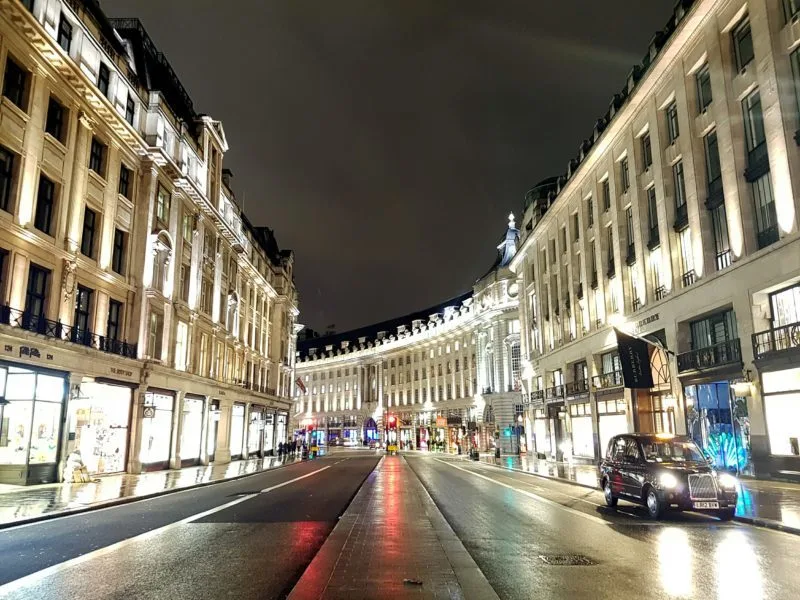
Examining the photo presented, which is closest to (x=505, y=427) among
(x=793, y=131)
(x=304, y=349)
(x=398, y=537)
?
(x=793, y=131)

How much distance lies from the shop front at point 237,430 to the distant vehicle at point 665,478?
3597 cm

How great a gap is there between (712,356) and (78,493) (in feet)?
81.3

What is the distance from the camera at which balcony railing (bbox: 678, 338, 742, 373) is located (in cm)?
2391

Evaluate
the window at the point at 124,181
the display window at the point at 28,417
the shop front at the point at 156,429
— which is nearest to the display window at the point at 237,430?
the shop front at the point at 156,429

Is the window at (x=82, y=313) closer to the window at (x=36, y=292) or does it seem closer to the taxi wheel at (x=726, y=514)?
the window at (x=36, y=292)

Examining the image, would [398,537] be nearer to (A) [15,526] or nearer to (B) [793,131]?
(A) [15,526]

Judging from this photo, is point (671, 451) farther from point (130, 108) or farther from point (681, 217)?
point (130, 108)

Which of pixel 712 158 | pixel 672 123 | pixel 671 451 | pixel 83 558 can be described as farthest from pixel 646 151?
pixel 83 558

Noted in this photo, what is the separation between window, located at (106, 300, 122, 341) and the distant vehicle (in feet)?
75.7

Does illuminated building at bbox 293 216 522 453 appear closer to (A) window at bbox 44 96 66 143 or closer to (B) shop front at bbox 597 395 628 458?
(B) shop front at bbox 597 395 628 458

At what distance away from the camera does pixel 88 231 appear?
27.1m

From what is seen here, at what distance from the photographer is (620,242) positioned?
35094 mm

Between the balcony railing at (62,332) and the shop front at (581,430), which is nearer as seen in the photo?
the balcony railing at (62,332)

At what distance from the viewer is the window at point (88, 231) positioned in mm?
26609
